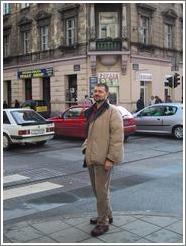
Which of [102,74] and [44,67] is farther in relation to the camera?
[44,67]

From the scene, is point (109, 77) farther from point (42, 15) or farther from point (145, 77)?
point (42, 15)

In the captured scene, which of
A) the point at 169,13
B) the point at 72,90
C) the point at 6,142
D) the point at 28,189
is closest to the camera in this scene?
the point at 28,189

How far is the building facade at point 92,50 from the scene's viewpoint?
88.0 feet

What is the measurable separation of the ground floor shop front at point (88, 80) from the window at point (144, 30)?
1.42 metres

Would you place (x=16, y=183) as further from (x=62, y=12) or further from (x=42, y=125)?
(x=62, y=12)

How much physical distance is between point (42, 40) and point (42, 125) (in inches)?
698

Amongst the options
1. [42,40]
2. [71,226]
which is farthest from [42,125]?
[42,40]

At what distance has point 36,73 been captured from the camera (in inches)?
1204

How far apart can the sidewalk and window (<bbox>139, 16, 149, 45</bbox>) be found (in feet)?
78.5

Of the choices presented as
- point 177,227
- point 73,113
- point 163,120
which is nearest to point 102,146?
point 177,227

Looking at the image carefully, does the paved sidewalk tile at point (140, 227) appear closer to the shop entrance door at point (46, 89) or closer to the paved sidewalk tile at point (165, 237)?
the paved sidewalk tile at point (165, 237)

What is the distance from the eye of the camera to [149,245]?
4746 millimetres

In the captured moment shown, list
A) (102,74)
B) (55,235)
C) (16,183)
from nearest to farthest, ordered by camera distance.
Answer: (55,235)
(16,183)
(102,74)

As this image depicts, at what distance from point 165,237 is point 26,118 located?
9724 millimetres
